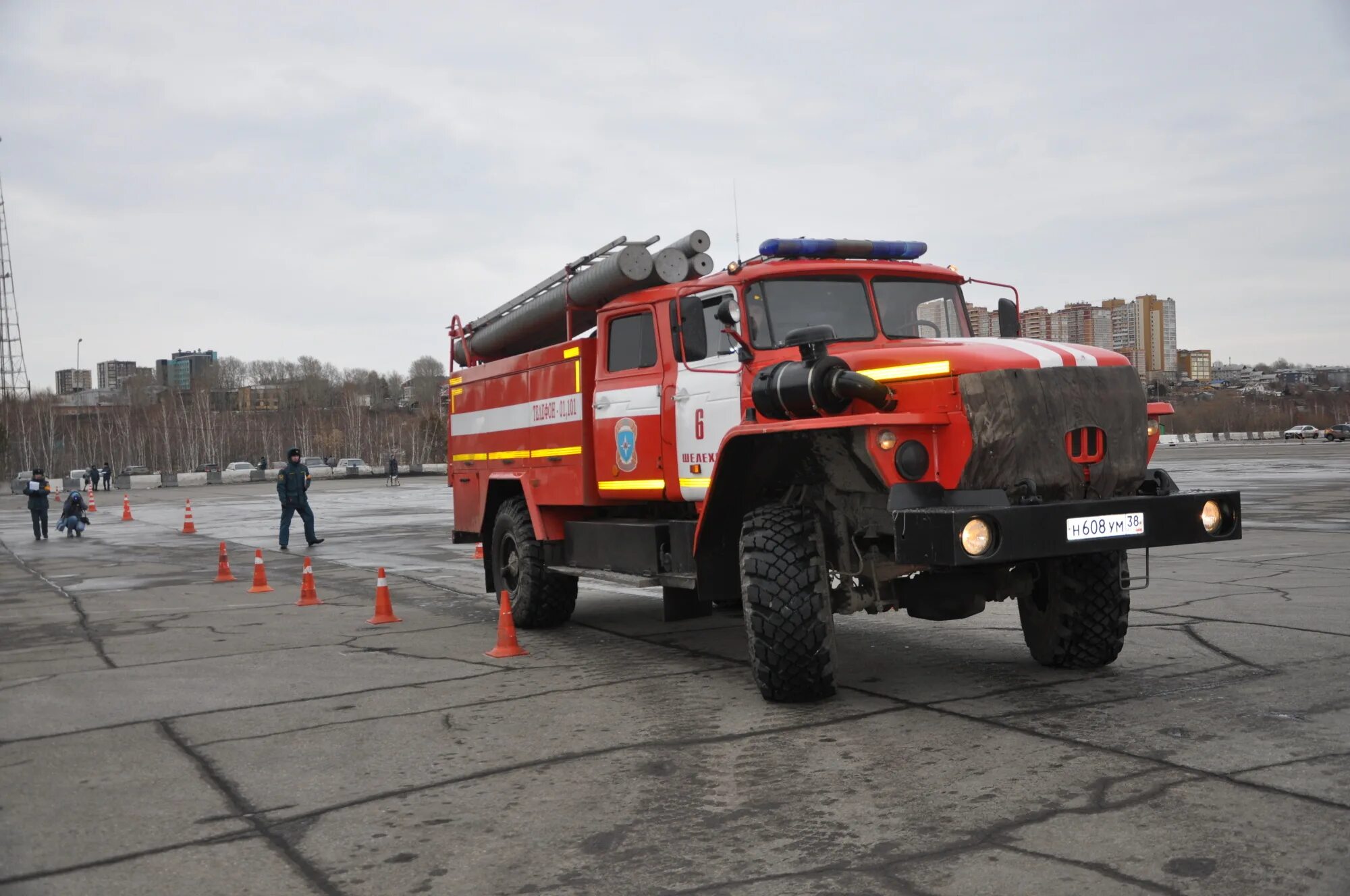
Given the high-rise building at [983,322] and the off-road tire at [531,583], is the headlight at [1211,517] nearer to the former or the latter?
the high-rise building at [983,322]

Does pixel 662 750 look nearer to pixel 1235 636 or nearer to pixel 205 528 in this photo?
pixel 1235 636

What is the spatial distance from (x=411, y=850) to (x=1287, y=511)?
2002 centimetres

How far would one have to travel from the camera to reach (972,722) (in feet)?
19.7

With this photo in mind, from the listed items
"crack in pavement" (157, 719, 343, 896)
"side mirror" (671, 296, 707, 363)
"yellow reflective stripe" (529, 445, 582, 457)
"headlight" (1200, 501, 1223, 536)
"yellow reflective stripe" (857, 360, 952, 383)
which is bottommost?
"crack in pavement" (157, 719, 343, 896)

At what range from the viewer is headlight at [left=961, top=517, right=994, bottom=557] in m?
5.68

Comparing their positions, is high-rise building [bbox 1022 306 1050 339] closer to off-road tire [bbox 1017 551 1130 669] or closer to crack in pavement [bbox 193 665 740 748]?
off-road tire [bbox 1017 551 1130 669]

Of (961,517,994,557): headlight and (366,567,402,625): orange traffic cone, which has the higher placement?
(961,517,994,557): headlight

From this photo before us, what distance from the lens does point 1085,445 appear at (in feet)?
20.3

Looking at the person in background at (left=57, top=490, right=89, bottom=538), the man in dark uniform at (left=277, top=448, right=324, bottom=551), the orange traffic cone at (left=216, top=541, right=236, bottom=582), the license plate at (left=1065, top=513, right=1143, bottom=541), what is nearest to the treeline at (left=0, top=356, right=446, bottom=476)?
the person in background at (left=57, top=490, right=89, bottom=538)

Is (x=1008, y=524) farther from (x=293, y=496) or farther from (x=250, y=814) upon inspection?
(x=293, y=496)

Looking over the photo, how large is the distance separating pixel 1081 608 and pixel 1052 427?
1.49 metres

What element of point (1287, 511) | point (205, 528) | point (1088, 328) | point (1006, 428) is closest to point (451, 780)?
point (1006, 428)

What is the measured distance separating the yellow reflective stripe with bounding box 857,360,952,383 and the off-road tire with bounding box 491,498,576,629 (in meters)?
3.94

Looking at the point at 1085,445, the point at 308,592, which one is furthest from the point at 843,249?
the point at 308,592
